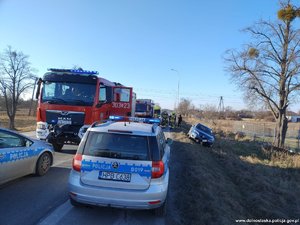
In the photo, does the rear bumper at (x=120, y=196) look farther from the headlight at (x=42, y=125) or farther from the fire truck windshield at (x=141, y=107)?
the fire truck windshield at (x=141, y=107)

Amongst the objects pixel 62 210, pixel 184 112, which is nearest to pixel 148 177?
pixel 62 210

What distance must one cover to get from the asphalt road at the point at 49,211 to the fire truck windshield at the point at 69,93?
3964mm

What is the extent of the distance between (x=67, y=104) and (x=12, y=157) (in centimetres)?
394

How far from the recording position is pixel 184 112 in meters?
101

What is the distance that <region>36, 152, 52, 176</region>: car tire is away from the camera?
729 cm

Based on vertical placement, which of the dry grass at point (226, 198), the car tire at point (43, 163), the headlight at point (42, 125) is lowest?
the dry grass at point (226, 198)

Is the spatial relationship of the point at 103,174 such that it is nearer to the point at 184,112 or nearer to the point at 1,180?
the point at 1,180

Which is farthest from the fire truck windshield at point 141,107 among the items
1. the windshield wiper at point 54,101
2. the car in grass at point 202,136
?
the windshield wiper at point 54,101

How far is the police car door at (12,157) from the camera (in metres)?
5.97

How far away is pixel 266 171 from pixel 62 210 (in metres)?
9.58

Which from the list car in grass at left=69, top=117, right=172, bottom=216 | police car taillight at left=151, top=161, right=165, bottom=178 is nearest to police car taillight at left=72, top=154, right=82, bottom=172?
car in grass at left=69, top=117, right=172, bottom=216

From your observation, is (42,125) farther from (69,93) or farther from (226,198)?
(226,198)

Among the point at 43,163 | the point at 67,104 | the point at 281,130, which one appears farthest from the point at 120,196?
the point at 281,130

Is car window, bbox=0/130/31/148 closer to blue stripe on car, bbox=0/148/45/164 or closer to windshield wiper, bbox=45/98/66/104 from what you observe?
blue stripe on car, bbox=0/148/45/164
